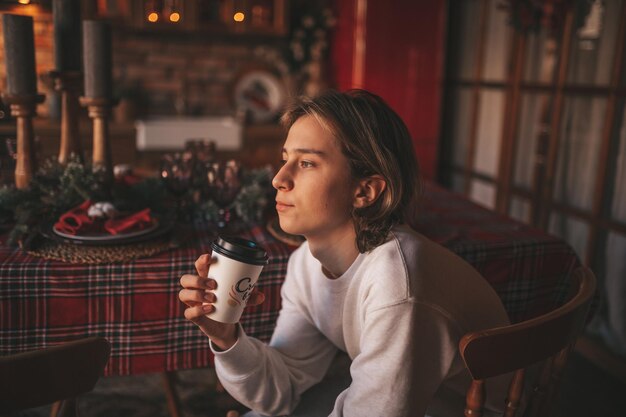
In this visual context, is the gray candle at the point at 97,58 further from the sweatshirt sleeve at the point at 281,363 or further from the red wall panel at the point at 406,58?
the red wall panel at the point at 406,58

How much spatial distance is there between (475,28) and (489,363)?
3386 millimetres

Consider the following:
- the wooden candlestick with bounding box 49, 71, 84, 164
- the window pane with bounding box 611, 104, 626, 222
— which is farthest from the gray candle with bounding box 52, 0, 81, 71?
the window pane with bounding box 611, 104, 626, 222

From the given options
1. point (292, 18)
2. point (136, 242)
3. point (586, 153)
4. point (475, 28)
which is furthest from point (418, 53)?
→ point (136, 242)

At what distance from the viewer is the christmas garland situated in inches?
60.2

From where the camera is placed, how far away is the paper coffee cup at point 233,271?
3.06ft

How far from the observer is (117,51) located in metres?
4.33

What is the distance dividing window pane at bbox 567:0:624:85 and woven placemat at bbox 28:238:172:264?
7.52ft

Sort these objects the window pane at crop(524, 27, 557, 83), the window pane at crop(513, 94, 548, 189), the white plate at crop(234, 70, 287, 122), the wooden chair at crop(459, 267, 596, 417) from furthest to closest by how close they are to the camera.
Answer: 1. the white plate at crop(234, 70, 287, 122)
2. the window pane at crop(513, 94, 548, 189)
3. the window pane at crop(524, 27, 557, 83)
4. the wooden chair at crop(459, 267, 596, 417)

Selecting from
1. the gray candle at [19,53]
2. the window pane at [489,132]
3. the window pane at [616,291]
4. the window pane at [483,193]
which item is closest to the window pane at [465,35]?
the window pane at [489,132]

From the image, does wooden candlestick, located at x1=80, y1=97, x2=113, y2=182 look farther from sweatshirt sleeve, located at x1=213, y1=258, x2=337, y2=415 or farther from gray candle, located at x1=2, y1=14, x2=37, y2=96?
sweatshirt sleeve, located at x1=213, y1=258, x2=337, y2=415

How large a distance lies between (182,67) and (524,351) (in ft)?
13.2

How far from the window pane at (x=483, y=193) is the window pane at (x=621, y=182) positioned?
1.01 m

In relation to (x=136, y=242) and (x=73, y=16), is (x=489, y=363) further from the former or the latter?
(x=73, y=16)

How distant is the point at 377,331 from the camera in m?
1.01
